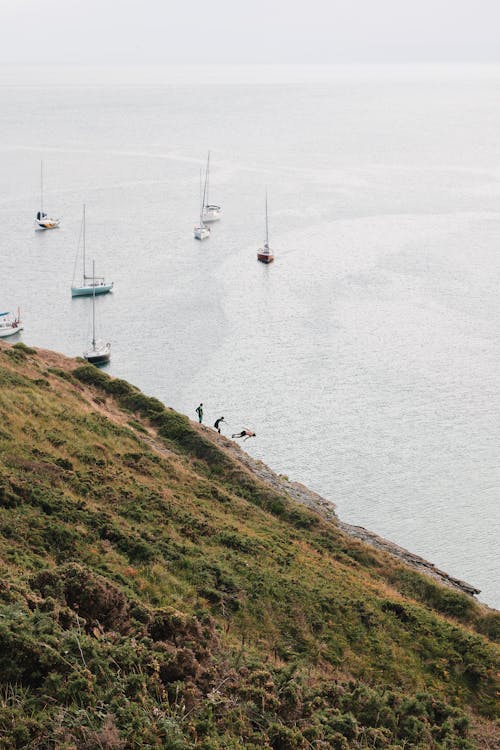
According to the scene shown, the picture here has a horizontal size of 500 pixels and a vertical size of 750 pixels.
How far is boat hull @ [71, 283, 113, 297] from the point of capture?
105812 mm

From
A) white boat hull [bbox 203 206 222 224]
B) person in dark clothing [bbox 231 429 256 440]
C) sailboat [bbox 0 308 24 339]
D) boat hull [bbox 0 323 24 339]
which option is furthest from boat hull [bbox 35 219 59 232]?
person in dark clothing [bbox 231 429 256 440]

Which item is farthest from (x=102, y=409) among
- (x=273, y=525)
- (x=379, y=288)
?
(x=379, y=288)

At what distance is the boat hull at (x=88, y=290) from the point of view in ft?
347

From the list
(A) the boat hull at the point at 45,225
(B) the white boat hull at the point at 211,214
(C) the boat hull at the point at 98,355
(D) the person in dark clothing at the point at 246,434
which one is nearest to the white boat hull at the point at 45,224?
(A) the boat hull at the point at 45,225

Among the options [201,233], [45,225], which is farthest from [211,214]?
[45,225]

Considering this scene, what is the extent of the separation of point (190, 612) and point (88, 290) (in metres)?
85.0

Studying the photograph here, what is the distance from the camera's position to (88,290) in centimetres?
10638

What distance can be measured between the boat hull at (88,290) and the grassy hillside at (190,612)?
6027 cm

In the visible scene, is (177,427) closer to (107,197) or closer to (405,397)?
(405,397)

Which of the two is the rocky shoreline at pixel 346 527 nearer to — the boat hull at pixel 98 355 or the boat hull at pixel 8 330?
the boat hull at pixel 98 355

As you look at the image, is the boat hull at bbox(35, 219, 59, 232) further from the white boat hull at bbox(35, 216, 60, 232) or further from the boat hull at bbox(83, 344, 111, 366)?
the boat hull at bbox(83, 344, 111, 366)

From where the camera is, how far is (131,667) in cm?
1838

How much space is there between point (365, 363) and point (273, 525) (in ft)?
167

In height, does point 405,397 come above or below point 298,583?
below
